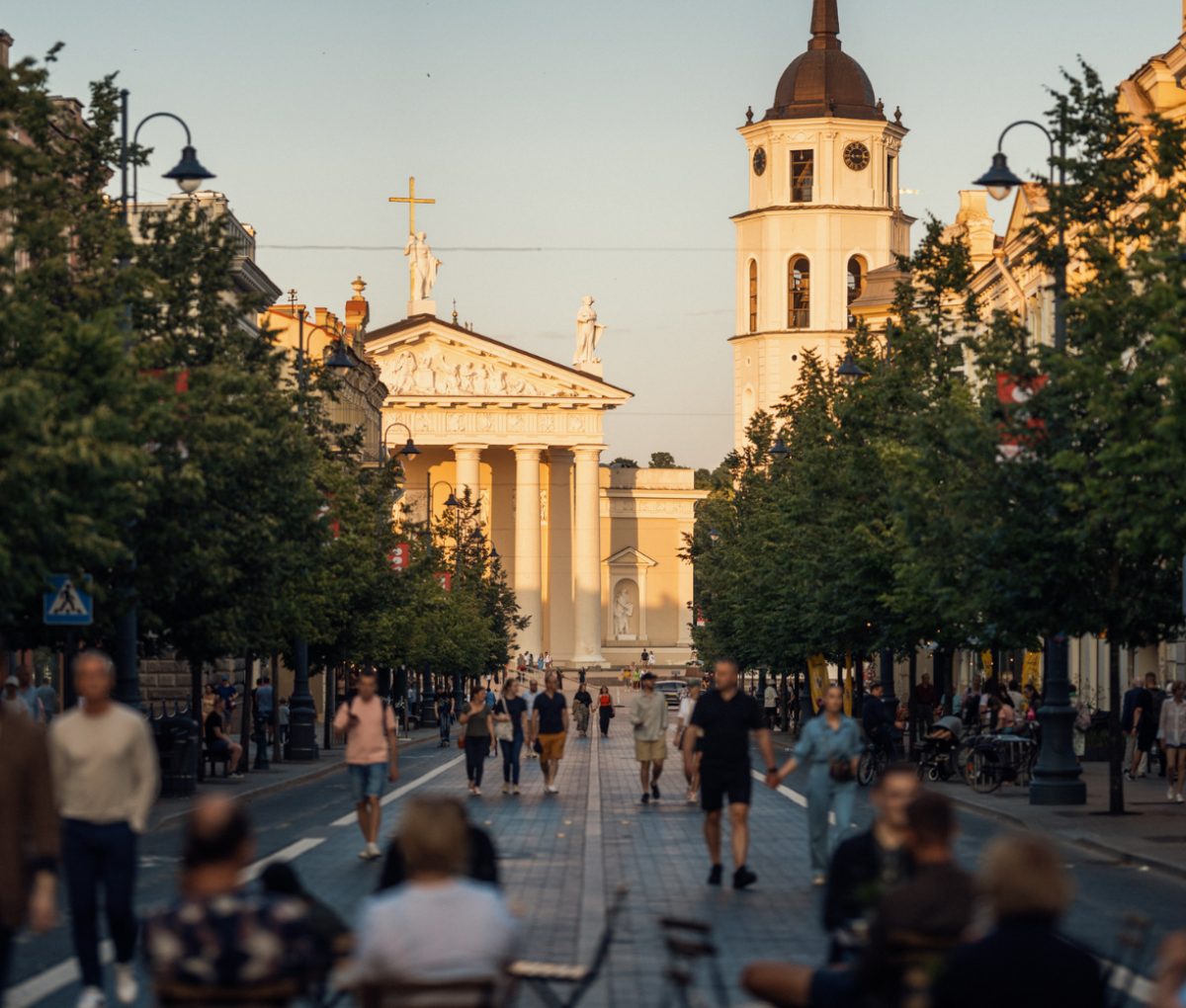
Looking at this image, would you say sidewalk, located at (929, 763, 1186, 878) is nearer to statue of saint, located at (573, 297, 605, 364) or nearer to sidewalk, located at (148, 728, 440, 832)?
sidewalk, located at (148, 728, 440, 832)

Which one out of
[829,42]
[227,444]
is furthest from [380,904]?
[829,42]

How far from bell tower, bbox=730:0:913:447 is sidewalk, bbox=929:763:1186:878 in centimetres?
7485

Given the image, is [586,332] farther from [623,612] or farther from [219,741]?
[219,741]

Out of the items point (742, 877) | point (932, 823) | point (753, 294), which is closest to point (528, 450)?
point (753, 294)

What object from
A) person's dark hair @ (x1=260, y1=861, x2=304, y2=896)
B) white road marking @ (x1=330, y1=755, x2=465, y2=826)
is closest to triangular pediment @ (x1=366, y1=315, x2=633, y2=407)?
white road marking @ (x1=330, y1=755, x2=465, y2=826)

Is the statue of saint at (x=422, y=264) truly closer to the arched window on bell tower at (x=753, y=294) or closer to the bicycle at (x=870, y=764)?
the arched window on bell tower at (x=753, y=294)

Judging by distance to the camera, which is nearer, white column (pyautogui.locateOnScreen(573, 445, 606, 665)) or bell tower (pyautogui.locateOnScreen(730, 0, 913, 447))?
bell tower (pyautogui.locateOnScreen(730, 0, 913, 447))

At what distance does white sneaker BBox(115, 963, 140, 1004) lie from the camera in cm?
1027

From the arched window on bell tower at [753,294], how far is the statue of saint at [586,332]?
2223 cm

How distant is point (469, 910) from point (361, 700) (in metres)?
12.2

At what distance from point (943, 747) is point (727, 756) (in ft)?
54.9

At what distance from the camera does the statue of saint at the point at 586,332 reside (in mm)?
126938

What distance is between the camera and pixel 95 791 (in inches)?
396

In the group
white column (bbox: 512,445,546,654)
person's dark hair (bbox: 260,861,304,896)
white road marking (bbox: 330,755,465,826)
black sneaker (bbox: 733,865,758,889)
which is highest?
white column (bbox: 512,445,546,654)
